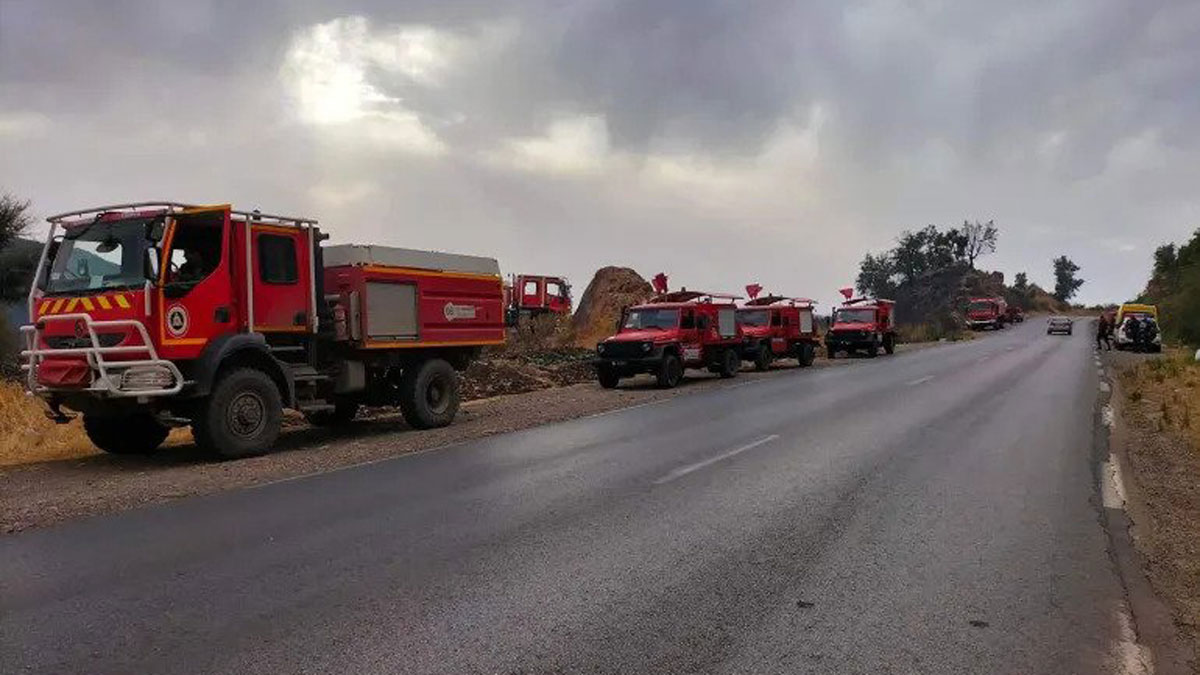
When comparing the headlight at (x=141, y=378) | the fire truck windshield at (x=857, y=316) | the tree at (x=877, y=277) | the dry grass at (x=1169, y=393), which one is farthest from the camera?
the tree at (x=877, y=277)

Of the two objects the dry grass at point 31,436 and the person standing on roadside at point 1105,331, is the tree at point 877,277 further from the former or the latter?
the dry grass at point 31,436

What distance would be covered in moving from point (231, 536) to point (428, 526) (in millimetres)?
1597

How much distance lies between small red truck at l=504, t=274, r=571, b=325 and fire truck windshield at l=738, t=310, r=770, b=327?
1356 cm

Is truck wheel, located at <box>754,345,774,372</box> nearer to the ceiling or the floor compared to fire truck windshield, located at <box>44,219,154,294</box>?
nearer to the floor

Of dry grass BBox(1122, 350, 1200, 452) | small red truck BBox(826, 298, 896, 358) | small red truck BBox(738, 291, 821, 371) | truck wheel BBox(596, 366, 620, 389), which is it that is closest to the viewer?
dry grass BBox(1122, 350, 1200, 452)

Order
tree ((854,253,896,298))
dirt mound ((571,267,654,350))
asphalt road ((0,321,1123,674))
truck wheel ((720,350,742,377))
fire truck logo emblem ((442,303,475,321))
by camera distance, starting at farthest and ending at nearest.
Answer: tree ((854,253,896,298)) → dirt mound ((571,267,654,350)) → truck wheel ((720,350,742,377)) → fire truck logo emblem ((442,303,475,321)) → asphalt road ((0,321,1123,674))

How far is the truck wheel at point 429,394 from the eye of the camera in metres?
14.9

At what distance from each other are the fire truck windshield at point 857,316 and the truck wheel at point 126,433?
32267 mm

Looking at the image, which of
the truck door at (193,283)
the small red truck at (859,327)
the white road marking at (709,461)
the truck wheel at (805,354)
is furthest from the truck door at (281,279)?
the small red truck at (859,327)

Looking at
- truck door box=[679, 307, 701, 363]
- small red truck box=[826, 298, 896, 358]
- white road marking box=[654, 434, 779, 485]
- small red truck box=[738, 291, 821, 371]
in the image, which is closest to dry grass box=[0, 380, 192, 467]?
white road marking box=[654, 434, 779, 485]

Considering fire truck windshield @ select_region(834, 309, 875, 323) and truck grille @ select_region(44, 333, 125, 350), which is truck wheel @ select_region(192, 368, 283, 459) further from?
fire truck windshield @ select_region(834, 309, 875, 323)

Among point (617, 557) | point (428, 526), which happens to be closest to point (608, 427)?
point (428, 526)

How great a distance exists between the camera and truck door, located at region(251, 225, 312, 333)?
1247cm

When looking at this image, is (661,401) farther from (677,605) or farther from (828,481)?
(677,605)
